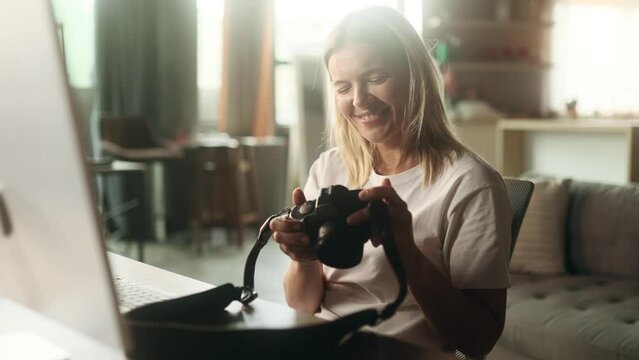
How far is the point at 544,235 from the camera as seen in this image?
2367mm

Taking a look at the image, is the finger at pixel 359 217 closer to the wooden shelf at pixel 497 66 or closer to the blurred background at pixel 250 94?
the blurred background at pixel 250 94

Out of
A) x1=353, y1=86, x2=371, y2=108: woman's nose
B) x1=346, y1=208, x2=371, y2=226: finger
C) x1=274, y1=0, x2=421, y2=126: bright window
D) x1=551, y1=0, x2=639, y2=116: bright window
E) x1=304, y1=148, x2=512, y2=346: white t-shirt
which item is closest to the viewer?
x1=346, y1=208, x2=371, y2=226: finger

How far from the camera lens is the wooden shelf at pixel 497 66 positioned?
19.2ft

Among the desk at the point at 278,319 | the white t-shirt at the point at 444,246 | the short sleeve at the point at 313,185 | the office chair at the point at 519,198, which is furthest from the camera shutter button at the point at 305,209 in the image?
the office chair at the point at 519,198

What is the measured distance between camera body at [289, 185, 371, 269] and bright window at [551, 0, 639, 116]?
237 inches

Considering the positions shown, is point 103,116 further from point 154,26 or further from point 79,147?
point 79,147

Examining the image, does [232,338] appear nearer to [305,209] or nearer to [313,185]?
[305,209]

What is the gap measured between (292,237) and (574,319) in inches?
51.0

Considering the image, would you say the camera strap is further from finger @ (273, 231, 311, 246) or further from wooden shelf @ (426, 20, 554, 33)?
wooden shelf @ (426, 20, 554, 33)

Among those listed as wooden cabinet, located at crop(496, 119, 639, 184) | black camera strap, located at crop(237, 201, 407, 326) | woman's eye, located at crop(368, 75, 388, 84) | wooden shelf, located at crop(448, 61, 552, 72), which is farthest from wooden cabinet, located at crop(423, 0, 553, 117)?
black camera strap, located at crop(237, 201, 407, 326)

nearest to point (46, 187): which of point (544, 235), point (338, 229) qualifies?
point (338, 229)

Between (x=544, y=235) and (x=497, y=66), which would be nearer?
(x=544, y=235)

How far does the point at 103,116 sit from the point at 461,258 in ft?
15.3

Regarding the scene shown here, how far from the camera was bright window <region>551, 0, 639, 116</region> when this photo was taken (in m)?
6.39
